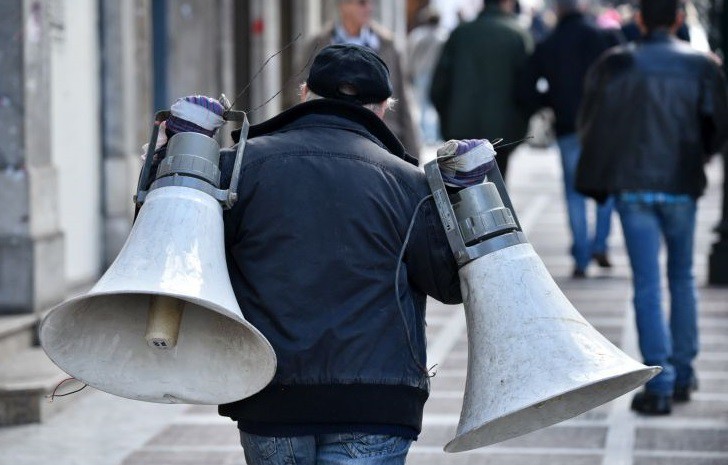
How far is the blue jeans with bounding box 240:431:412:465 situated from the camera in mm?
3656

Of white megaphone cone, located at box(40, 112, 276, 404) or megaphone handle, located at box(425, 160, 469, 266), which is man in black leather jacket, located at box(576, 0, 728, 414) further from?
white megaphone cone, located at box(40, 112, 276, 404)

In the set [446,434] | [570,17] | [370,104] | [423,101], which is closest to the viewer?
[370,104]

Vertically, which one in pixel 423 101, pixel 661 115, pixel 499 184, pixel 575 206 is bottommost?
pixel 423 101

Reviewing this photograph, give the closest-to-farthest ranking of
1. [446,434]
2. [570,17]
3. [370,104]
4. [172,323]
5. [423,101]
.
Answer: [172,323] → [370,104] → [446,434] → [570,17] → [423,101]

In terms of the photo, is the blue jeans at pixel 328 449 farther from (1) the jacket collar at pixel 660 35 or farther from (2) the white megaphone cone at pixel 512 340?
(1) the jacket collar at pixel 660 35

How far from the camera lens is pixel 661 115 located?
23.8 ft

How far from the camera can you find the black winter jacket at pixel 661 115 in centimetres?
724

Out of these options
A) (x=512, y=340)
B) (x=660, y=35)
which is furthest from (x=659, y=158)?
(x=512, y=340)

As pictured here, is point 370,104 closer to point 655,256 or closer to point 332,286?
point 332,286

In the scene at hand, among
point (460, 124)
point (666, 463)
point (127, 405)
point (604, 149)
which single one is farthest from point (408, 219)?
point (460, 124)

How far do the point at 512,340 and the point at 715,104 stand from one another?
3.96 metres

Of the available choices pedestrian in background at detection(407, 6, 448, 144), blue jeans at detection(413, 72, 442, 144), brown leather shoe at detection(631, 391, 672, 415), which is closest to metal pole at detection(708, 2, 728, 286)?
brown leather shoe at detection(631, 391, 672, 415)

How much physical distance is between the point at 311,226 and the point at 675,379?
4.17 meters

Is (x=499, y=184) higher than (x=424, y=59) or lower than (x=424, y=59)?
higher
